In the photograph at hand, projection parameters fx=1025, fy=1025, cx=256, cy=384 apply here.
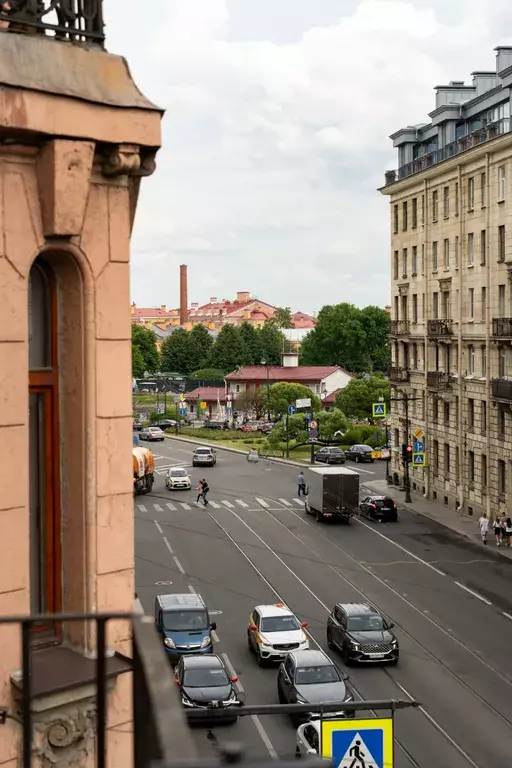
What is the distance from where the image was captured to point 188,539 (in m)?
45.9

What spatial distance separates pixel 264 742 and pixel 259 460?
61.2m

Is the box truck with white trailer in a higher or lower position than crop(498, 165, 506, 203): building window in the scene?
lower

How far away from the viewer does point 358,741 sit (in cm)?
1390

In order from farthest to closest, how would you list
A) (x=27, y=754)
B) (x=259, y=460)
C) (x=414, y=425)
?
(x=259, y=460) → (x=414, y=425) → (x=27, y=754)

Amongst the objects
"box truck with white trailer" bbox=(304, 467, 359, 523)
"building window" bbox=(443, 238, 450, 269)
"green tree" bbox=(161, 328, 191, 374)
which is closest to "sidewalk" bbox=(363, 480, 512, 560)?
"box truck with white trailer" bbox=(304, 467, 359, 523)

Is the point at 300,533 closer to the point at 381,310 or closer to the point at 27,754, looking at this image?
the point at 27,754

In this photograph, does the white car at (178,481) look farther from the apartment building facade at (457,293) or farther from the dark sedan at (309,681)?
the dark sedan at (309,681)

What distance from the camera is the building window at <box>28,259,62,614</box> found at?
7824 millimetres

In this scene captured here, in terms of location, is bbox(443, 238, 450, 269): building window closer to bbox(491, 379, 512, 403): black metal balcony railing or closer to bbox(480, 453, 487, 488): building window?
bbox(491, 379, 512, 403): black metal balcony railing

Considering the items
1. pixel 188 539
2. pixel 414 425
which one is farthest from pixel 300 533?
pixel 414 425

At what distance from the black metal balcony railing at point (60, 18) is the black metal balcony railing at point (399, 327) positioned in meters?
53.9

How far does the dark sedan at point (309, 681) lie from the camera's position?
2267 cm

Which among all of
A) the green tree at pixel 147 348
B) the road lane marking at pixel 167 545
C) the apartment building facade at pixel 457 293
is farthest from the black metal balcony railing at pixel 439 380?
the green tree at pixel 147 348

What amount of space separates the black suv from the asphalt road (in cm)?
37
